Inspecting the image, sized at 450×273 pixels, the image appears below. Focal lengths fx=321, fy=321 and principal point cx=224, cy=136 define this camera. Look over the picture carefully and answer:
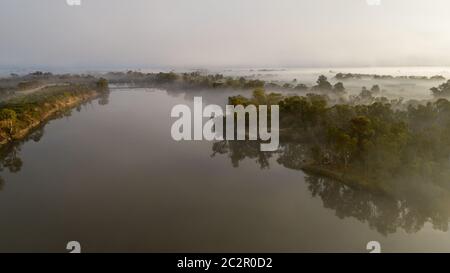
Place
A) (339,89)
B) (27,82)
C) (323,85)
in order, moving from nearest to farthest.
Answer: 1. (339,89)
2. (323,85)
3. (27,82)

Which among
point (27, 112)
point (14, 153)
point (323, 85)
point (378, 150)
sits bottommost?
point (14, 153)

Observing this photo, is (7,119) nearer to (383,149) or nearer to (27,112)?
(27,112)

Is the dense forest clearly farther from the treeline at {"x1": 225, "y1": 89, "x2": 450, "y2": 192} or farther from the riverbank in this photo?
the riverbank

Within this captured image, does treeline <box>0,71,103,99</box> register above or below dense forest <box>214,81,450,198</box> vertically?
above

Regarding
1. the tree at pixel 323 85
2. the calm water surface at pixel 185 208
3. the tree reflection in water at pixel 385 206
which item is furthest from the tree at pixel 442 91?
the tree reflection in water at pixel 385 206

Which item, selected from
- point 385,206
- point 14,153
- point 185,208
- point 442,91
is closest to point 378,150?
point 385,206

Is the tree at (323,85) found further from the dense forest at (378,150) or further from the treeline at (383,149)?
the treeline at (383,149)

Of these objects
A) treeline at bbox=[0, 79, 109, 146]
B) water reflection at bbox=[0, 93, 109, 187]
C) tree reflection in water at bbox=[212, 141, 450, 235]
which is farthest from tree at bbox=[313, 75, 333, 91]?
water reflection at bbox=[0, 93, 109, 187]

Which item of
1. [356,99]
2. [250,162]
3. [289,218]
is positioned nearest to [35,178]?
[250,162]

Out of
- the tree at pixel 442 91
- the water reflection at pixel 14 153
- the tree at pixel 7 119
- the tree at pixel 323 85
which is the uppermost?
the tree at pixel 323 85
